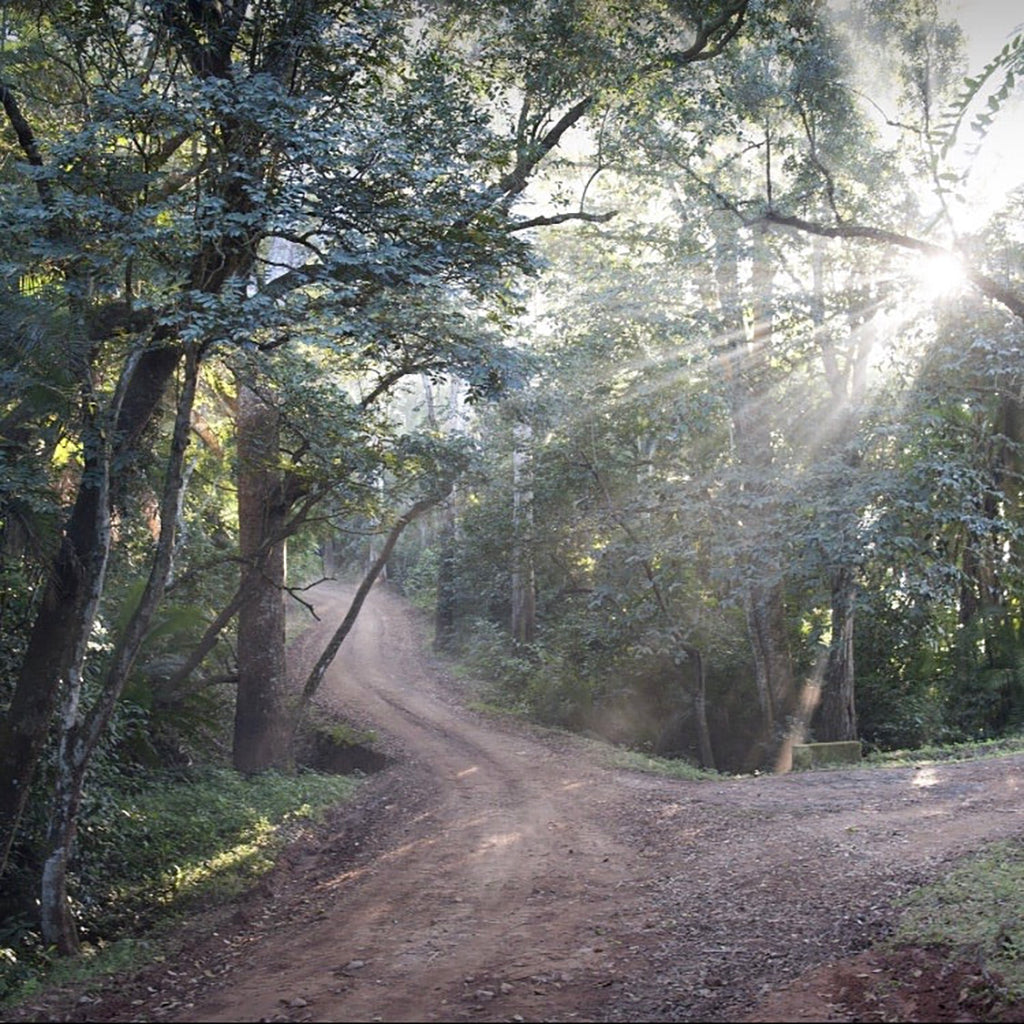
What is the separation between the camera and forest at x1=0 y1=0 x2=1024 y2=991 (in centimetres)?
838

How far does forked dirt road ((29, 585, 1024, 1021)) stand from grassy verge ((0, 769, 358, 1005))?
0.46 metres

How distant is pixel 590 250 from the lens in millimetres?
20516

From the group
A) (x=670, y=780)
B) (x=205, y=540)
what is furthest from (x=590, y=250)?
(x=670, y=780)

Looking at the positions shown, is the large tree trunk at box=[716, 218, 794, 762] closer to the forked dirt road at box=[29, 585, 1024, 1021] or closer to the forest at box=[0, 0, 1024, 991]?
the forest at box=[0, 0, 1024, 991]

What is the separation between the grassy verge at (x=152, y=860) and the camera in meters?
7.41

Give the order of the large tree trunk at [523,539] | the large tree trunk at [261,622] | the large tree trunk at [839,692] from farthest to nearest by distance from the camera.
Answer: the large tree trunk at [523,539]
the large tree trunk at [839,692]
the large tree trunk at [261,622]

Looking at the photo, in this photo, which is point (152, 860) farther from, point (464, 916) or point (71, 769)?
point (464, 916)

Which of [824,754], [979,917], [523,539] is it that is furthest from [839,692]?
[979,917]

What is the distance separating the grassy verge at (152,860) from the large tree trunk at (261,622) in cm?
182

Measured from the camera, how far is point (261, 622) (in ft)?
49.9

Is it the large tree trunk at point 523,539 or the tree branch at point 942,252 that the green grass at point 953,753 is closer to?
the large tree trunk at point 523,539

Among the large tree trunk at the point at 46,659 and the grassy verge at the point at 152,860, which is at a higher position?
the large tree trunk at the point at 46,659

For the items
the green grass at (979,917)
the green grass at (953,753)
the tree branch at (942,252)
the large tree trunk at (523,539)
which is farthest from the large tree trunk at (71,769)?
the green grass at (953,753)

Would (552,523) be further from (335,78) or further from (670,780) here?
(335,78)
